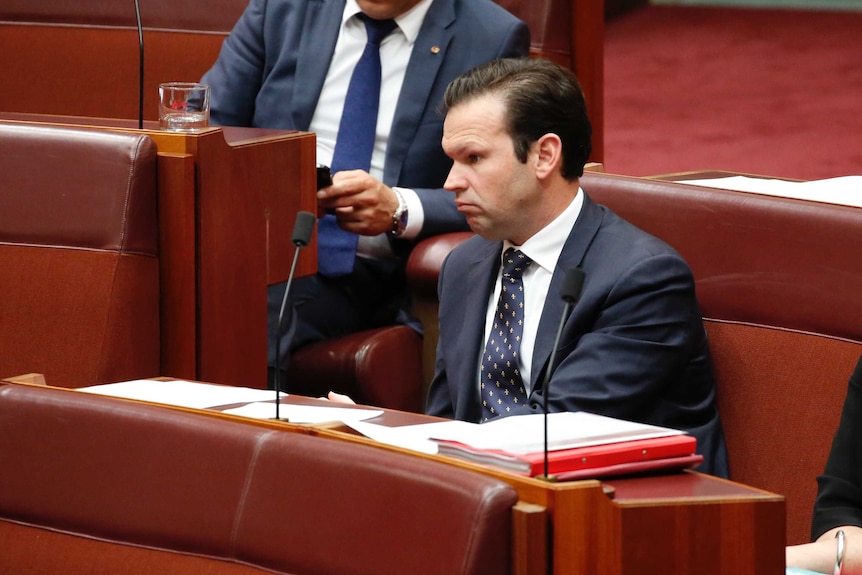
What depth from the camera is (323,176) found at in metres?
1.79

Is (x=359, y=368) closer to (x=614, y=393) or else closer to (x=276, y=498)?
(x=614, y=393)

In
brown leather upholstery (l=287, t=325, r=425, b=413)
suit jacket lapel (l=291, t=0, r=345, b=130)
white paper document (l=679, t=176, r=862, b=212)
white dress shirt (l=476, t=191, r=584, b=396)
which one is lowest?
brown leather upholstery (l=287, t=325, r=425, b=413)

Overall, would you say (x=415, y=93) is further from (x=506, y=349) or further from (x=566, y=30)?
(x=506, y=349)

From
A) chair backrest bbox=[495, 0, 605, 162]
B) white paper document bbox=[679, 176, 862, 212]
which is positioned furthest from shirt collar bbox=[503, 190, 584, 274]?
chair backrest bbox=[495, 0, 605, 162]

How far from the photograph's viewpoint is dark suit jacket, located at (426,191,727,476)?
4.40ft

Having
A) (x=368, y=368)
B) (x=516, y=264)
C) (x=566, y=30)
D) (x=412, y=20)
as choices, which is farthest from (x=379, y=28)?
(x=516, y=264)

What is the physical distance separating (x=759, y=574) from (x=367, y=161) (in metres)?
1.19

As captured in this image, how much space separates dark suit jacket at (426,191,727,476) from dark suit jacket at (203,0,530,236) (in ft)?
1.70

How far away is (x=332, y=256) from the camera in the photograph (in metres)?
1.92

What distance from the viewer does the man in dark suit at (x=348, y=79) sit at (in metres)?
1.94

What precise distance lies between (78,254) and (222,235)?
0.16 m

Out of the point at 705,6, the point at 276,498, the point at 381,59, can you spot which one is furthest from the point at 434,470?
the point at 705,6

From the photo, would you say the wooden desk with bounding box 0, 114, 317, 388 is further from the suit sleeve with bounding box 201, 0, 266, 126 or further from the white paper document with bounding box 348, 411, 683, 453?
the white paper document with bounding box 348, 411, 683, 453

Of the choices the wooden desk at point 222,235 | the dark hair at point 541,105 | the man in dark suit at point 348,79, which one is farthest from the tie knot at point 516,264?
the man in dark suit at point 348,79
